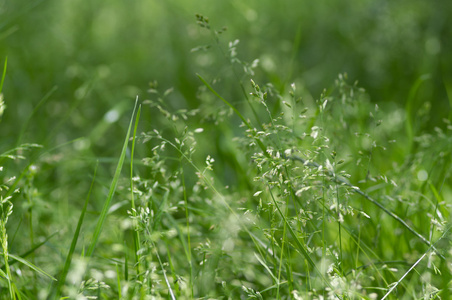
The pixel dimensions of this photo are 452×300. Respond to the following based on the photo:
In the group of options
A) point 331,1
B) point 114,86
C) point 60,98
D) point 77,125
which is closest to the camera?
point 77,125

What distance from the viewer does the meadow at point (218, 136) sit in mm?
1527

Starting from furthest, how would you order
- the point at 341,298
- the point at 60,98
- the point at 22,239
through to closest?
the point at 60,98 < the point at 22,239 < the point at 341,298

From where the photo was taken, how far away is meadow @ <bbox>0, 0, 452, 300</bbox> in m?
1.53

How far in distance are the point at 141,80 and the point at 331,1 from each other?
1942mm

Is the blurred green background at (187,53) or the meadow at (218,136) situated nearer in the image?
the meadow at (218,136)

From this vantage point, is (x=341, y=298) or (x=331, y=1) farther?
(x=331, y=1)

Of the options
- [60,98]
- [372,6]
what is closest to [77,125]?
[60,98]

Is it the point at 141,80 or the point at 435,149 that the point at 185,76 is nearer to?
the point at 141,80

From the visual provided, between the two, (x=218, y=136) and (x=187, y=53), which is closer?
(x=218, y=136)

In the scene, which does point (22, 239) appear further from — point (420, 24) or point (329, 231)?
point (420, 24)

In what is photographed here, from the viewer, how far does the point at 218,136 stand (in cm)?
265

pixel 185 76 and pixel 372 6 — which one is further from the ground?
pixel 372 6

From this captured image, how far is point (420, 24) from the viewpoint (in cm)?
381

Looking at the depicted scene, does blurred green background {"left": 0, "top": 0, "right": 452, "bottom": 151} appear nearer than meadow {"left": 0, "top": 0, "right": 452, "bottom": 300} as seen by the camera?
No
